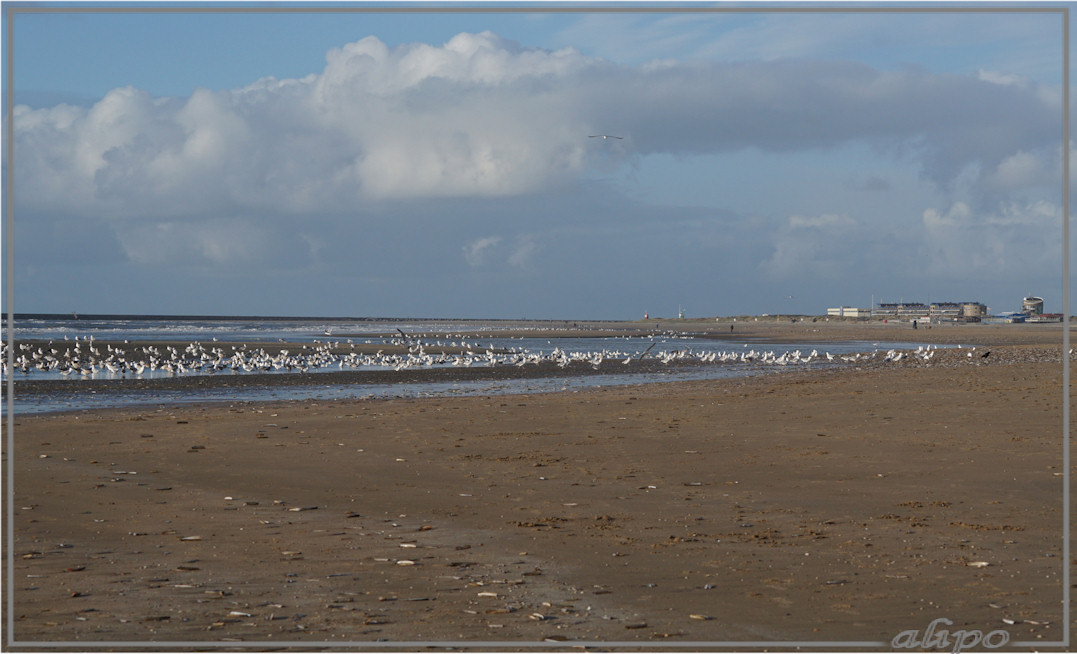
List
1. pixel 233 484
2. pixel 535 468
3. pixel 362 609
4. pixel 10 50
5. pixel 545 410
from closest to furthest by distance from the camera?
pixel 10 50
pixel 362 609
pixel 233 484
pixel 535 468
pixel 545 410

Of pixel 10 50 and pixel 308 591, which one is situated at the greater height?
pixel 10 50

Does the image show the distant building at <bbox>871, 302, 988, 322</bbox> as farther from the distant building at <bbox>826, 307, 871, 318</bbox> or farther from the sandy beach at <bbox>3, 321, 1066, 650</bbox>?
the sandy beach at <bbox>3, 321, 1066, 650</bbox>

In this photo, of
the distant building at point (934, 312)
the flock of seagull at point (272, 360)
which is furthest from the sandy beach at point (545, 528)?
the distant building at point (934, 312)

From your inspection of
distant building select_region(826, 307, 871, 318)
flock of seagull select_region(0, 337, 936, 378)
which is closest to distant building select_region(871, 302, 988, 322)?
distant building select_region(826, 307, 871, 318)

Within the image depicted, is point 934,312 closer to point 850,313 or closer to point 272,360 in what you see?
point 850,313

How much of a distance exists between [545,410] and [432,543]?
35.4 ft

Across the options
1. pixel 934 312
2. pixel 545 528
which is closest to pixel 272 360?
pixel 545 528

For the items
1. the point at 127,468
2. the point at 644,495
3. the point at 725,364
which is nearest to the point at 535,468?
the point at 644,495

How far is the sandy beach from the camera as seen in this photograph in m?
6.19

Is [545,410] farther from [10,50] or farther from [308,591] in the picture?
[10,50]

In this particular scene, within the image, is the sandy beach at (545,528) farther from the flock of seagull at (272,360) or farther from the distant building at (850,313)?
the distant building at (850,313)

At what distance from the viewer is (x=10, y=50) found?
5.64 meters

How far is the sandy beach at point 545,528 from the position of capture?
20.3ft

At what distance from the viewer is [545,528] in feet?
29.0
